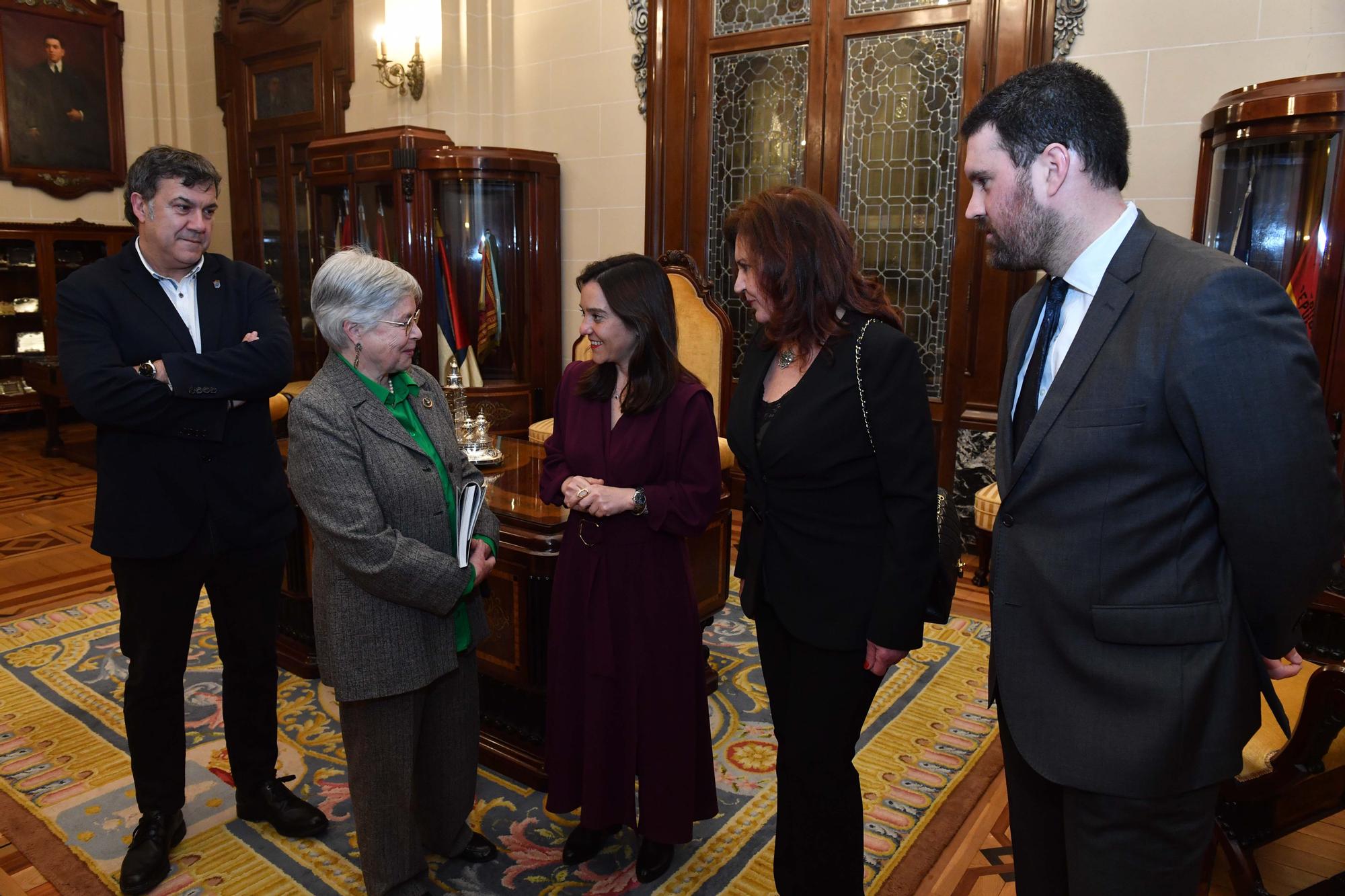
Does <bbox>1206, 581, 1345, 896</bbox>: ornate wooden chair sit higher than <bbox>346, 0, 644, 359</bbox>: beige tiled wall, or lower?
lower

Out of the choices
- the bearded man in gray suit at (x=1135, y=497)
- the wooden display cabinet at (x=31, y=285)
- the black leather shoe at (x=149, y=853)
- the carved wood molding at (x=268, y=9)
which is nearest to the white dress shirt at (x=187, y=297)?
the black leather shoe at (x=149, y=853)

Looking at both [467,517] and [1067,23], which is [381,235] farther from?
[467,517]

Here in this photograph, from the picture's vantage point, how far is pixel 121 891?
7.76ft

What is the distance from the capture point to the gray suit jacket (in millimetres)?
1962

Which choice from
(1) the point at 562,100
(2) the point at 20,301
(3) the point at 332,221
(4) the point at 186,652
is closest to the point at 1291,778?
(4) the point at 186,652

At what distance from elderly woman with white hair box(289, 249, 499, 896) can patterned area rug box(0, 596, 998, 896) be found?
42 centimetres

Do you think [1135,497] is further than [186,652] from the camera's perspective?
No

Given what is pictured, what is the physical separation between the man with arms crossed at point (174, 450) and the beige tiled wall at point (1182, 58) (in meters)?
3.92

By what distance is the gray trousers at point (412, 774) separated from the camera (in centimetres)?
213

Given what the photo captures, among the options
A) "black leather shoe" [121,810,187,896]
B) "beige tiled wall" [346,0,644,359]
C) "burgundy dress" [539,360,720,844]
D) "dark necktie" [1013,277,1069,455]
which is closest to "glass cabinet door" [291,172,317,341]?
"beige tiled wall" [346,0,644,359]

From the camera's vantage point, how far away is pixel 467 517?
216cm

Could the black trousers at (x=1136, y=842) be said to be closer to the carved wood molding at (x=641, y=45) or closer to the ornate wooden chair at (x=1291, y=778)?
the ornate wooden chair at (x=1291, y=778)

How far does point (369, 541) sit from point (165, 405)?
0.74 metres

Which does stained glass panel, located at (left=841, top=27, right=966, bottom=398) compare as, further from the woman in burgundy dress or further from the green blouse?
the green blouse
